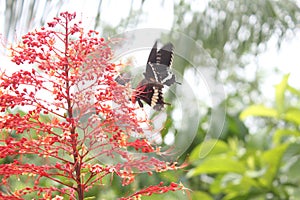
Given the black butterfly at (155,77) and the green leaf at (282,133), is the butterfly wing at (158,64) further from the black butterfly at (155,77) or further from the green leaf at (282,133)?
the green leaf at (282,133)

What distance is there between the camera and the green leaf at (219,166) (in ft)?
5.87

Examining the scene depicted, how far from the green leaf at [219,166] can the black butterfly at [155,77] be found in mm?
1115

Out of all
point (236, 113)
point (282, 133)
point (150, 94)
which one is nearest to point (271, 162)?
point (282, 133)

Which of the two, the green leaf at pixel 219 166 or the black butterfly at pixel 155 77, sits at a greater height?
Result: the green leaf at pixel 219 166

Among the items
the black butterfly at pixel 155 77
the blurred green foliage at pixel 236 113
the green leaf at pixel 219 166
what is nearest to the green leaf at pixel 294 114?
the blurred green foliage at pixel 236 113

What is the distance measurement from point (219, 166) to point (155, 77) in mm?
1199

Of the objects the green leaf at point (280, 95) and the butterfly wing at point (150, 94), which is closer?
the butterfly wing at point (150, 94)

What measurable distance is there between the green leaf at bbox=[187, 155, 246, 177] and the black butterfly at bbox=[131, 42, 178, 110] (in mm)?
1115

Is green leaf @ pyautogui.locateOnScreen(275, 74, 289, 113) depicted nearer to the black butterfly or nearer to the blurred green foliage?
the blurred green foliage

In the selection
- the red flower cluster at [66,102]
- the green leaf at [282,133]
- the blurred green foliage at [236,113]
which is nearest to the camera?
the red flower cluster at [66,102]

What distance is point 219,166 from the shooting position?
183cm

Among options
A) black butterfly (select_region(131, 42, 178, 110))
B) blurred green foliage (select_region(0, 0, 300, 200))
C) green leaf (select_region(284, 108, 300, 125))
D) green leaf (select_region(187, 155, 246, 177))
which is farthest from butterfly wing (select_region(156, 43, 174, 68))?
green leaf (select_region(284, 108, 300, 125))

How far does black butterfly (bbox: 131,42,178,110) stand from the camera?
663 millimetres

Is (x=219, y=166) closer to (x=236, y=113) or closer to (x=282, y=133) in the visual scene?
(x=282, y=133)
